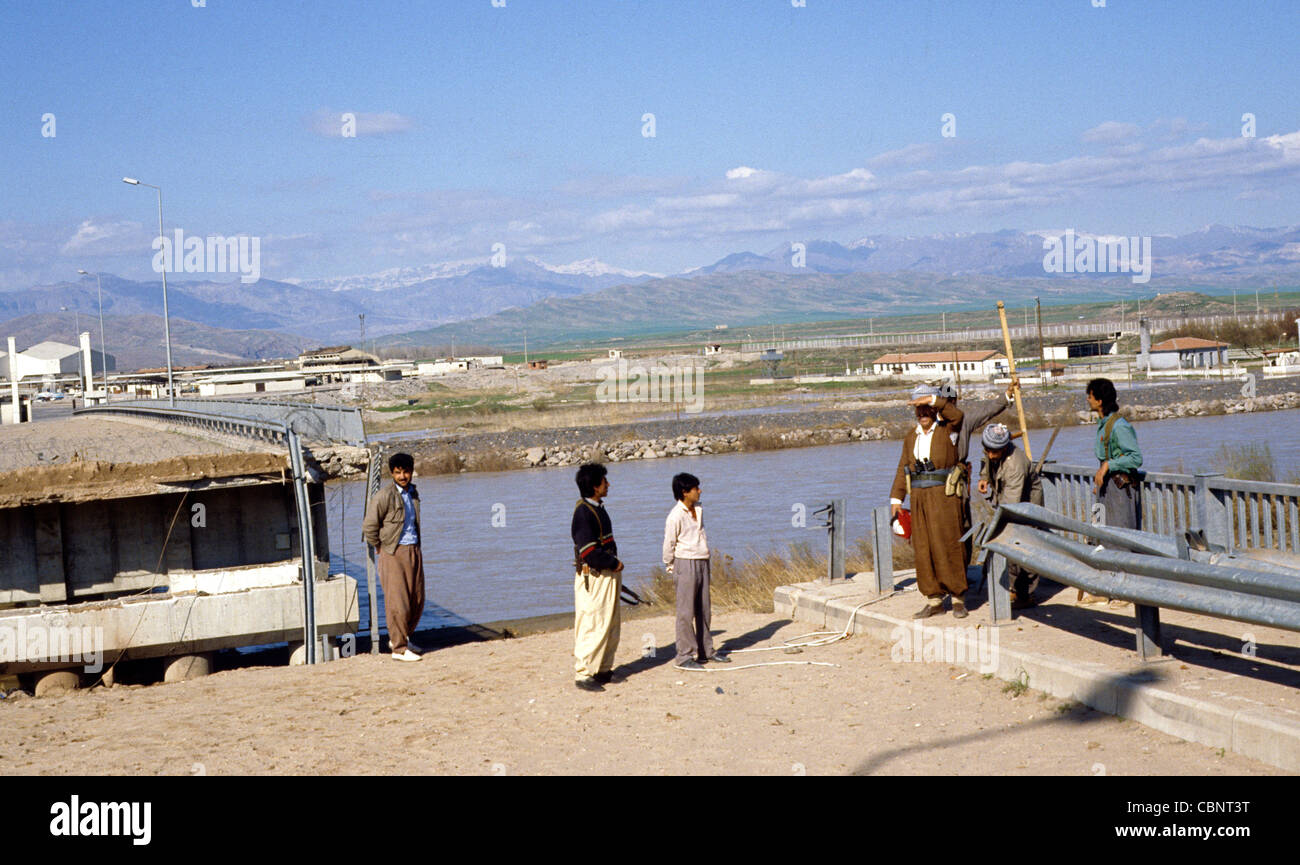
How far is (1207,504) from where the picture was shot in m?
9.25

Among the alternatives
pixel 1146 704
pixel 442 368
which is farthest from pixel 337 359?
pixel 1146 704

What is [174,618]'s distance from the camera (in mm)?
13445

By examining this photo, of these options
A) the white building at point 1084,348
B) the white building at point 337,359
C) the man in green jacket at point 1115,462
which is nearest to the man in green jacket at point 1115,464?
the man in green jacket at point 1115,462

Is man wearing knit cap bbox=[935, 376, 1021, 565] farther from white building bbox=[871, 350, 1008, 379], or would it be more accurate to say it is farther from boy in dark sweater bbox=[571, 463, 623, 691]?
white building bbox=[871, 350, 1008, 379]

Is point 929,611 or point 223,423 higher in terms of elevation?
point 223,423

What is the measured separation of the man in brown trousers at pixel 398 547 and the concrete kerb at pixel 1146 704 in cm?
442

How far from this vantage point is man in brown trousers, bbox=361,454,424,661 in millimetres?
11148

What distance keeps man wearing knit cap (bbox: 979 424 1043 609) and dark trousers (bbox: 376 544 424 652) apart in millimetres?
5272

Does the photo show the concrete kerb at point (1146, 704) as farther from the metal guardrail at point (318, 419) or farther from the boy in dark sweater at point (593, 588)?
the metal guardrail at point (318, 419)

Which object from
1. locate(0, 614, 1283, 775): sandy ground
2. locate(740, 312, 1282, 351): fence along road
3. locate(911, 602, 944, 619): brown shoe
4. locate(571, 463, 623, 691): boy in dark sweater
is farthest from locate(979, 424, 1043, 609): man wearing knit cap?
locate(740, 312, 1282, 351): fence along road

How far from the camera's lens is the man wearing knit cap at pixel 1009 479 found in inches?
392

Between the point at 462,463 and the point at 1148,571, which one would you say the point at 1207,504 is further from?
the point at 462,463

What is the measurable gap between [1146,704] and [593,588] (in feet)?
13.8
